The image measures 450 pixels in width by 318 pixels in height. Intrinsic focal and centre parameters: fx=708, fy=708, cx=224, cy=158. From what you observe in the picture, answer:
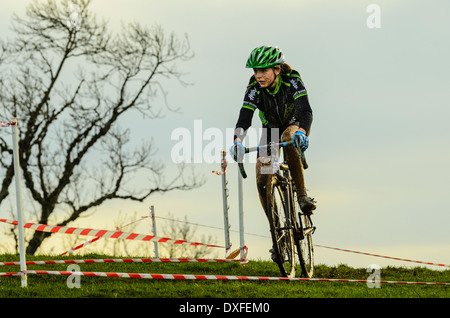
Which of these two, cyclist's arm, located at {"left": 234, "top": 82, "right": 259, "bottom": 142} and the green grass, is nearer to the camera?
the green grass

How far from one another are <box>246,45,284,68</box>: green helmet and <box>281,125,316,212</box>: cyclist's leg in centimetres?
101

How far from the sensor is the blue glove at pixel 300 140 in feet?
33.4

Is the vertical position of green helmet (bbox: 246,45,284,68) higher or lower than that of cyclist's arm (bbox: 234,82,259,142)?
higher

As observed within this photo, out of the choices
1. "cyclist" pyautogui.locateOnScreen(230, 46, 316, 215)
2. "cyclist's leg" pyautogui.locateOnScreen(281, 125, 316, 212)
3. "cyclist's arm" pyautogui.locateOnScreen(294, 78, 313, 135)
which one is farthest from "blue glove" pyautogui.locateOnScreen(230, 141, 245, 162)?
"cyclist's arm" pyautogui.locateOnScreen(294, 78, 313, 135)

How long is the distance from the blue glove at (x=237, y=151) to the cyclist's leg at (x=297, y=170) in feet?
2.41

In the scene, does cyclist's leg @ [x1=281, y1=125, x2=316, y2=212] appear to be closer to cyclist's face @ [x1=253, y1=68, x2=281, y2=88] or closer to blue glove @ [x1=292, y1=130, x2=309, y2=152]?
blue glove @ [x1=292, y1=130, x2=309, y2=152]

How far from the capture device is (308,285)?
11211mm

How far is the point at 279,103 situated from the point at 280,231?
1.99 meters

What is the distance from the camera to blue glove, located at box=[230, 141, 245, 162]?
1039cm

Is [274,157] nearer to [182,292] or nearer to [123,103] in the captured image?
[182,292]

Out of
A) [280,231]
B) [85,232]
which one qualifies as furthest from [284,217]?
[85,232]

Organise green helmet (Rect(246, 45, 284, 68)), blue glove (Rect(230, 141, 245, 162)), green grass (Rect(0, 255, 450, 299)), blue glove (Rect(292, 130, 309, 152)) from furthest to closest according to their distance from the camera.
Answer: green helmet (Rect(246, 45, 284, 68)) < blue glove (Rect(230, 141, 245, 162)) < blue glove (Rect(292, 130, 309, 152)) < green grass (Rect(0, 255, 450, 299))

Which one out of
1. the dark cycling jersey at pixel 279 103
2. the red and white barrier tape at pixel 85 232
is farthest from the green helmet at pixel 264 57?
the red and white barrier tape at pixel 85 232

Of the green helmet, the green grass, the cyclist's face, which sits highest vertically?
the green helmet
